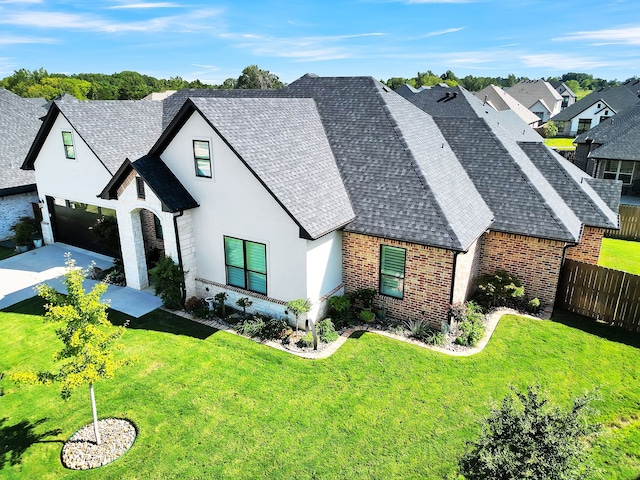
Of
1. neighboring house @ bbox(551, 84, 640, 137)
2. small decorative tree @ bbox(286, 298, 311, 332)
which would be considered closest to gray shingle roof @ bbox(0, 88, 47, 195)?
small decorative tree @ bbox(286, 298, 311, 332)

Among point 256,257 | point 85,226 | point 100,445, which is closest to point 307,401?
point 100,445

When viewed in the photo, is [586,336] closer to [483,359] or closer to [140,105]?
[483,359]

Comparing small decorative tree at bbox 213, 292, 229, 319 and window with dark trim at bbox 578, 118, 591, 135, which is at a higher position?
window with dark trim at bbox 578, 118, 591, 135

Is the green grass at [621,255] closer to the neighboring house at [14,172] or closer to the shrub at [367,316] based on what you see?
the shrub at [367,316]

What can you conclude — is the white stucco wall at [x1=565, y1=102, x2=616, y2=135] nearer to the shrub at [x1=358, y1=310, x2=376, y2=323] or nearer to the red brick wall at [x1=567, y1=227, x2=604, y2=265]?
the red brick wall at [x1=567, y1=227, x2=604, y2=265]

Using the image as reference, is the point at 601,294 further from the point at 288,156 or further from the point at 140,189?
the point at 140,189
